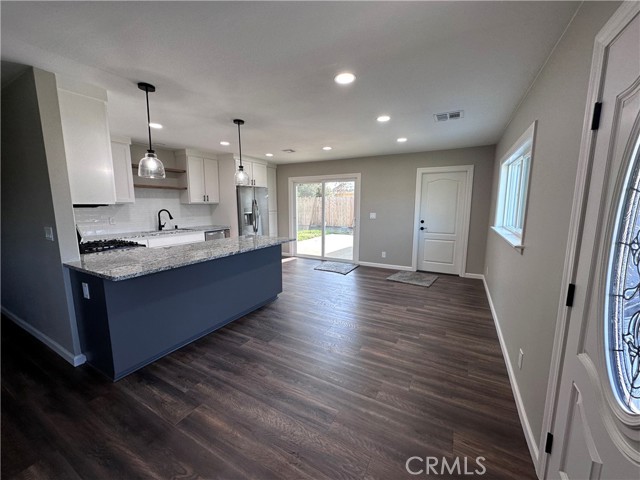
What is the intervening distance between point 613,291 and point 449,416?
1.30 metres

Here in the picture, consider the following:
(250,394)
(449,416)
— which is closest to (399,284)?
(449,416)

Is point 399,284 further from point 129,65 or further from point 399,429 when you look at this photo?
point 129,65

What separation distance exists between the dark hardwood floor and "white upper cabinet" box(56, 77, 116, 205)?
1.55m

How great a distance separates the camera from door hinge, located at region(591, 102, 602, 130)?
100cm

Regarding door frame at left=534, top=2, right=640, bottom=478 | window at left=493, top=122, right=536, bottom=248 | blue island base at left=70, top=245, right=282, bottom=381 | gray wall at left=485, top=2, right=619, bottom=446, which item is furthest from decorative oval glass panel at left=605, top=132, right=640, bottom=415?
blue island base at left=70, top=245, right=282, bottom=381

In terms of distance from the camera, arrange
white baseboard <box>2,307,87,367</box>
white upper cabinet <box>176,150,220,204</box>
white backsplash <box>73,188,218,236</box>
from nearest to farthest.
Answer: white baseboard <box>2,307,87,367</box> → white backsplash <box>73,188,218,236</box> → white upper cabinet <box>176,150,220,204</box>

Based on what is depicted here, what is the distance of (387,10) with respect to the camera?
1345 mm

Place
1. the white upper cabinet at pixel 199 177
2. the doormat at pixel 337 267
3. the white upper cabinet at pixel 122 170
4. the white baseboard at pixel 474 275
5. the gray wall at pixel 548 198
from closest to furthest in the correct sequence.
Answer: the gray wall at pixel 548 198, the white upper cabinet at pixel 122 170, the white baseboard at pixel 474 275, the white upper cabinet at pixel 199 177, the doormat at pixel 337 267

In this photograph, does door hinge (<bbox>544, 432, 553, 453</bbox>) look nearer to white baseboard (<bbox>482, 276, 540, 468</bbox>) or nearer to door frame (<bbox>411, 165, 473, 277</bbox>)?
white baseboard (<bbox>482, 276, 540, 468</bbox>)

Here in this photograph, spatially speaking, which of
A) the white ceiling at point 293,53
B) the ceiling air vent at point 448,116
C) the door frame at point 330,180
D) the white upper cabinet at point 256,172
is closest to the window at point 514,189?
the white ceiling at point 293,53

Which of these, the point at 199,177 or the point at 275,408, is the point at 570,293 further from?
the point at 199,177

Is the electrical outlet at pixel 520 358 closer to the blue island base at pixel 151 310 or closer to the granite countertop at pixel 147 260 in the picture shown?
the granite countertop at pixel 147 260

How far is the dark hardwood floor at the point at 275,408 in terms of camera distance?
4.62 feet

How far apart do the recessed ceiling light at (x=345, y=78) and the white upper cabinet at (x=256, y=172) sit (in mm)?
3655
